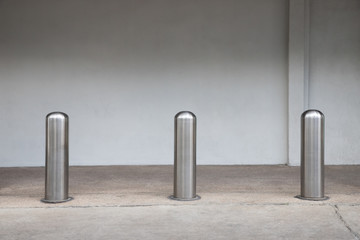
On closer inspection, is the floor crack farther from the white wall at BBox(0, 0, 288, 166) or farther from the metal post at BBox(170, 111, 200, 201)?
the white wall at BBox(0, 0, 288, 166)

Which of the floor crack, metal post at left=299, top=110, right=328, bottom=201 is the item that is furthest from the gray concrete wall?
the floor crack

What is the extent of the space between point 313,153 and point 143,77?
4541 millimetres

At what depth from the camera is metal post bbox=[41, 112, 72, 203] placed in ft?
18.4

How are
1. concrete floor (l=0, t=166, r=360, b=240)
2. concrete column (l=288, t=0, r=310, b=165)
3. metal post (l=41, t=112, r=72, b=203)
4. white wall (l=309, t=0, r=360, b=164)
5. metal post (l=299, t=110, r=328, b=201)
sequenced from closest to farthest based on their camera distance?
concrete floor (l=0, t=166, r=360, b=240), metal post (l=41, t=112, r=72, b=203), metal post (l=299, t=110, r=328, b=201), concrete column (l=288, t=0, r=310, b=165), white wall (l=309, t=0, r=360, b=164)

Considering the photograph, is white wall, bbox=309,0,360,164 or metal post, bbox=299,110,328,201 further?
white wall, bbox=309,0,360,164

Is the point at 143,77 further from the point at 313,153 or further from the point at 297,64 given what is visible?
the point at 313,153

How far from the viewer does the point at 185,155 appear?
19.0ft

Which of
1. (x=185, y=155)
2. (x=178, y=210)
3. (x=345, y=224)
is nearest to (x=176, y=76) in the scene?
(x=185, y=155)

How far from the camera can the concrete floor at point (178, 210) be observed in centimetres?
436

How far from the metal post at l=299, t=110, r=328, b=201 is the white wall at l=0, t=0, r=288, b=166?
3727 mm

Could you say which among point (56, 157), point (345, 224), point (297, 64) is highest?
point (297, 64)

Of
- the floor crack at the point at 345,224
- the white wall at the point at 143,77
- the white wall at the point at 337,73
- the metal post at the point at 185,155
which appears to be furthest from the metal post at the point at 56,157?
the white wall at the point at 337,73

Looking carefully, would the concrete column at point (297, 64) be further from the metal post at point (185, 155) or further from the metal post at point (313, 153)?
the metal post at point (185, 155)

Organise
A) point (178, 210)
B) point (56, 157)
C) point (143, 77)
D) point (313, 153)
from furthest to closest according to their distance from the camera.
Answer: point (143, 77)
point (313, 153)
point (56, 157)
point (178, 210)
